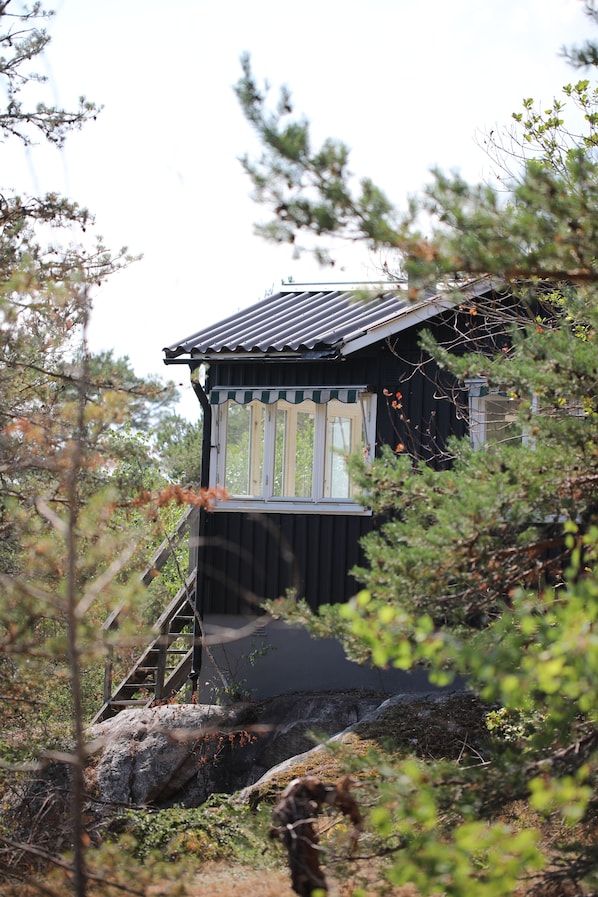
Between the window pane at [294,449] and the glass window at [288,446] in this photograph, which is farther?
the window pane at [294,449]

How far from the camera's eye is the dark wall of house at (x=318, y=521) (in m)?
12.8

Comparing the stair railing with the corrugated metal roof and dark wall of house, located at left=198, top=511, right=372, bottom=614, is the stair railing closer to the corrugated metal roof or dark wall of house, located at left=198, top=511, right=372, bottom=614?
dark wall of house, located at left=198, top=511, right=372, bottom=614

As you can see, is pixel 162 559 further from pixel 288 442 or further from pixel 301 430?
pixel 301 430

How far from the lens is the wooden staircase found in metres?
13.9

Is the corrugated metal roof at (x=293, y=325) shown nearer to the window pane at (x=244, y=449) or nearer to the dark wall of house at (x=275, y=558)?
the window pane at (x=244, y=449)

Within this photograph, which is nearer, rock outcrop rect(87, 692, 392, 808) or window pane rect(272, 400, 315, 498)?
rock outcrop rect(87, 692, 392, 808)

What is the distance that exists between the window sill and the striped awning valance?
1.32 meters

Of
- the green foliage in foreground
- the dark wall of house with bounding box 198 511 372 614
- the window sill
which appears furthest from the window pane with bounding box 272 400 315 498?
the green foliage in foreground

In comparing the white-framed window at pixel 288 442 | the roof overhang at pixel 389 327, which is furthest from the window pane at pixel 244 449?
the roof overhang at pixel 389 327

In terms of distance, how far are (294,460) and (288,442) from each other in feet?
0.86

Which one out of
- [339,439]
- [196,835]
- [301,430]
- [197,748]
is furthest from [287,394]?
[196,835]

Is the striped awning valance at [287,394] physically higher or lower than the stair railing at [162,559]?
higher

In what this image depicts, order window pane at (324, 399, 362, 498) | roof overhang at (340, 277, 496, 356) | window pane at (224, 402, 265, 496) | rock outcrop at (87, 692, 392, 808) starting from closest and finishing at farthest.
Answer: rock outcrop at (87, 692, 392, 808) < roof overhang at (340, 277, 496, 356) < window pane at (324, 399, 362, 498) < window pane at (224, 402, 265, 496)

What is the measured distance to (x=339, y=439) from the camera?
46.5 feet
